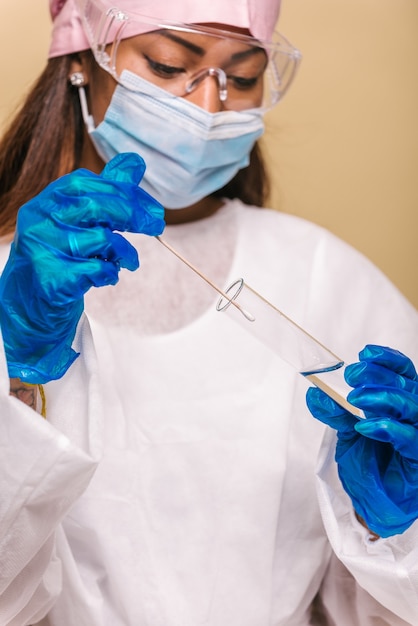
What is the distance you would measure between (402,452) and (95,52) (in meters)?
0.88

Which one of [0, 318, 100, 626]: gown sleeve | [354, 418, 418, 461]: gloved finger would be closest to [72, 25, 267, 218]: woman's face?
[0, 318, 100, 626]: gown sleeve

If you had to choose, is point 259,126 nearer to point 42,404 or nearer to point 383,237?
point 42,404

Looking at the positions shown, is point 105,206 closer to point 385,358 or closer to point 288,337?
point 288,337

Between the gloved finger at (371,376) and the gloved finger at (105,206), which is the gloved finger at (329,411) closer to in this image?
the gloved finger at (371,376)

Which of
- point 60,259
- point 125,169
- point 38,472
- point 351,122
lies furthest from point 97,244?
point 351,122

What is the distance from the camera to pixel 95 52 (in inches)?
65.2

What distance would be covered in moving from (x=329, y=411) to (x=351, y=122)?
1.23m

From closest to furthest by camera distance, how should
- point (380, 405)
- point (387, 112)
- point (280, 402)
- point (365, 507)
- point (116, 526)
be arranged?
point (380, 405) < point (365, 507) < point (116, 526) < point (280, 402) < point (387, 112)

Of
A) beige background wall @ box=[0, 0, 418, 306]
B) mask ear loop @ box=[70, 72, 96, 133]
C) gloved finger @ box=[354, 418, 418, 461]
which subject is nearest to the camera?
gloved finger @ box=[354, 418, 418, 461]

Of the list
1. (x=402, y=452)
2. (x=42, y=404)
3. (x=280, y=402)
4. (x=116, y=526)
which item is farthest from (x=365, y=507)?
(x=42, y=404)

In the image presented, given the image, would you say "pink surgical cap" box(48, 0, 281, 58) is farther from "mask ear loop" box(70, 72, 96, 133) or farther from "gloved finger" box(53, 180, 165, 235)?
"gloved finger" box(53, 180, 165, 235)

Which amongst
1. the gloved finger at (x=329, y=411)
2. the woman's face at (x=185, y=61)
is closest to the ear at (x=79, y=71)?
the woman's face at (x=185, y=61)

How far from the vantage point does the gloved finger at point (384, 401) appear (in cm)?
132

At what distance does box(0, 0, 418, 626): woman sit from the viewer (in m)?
1.24
